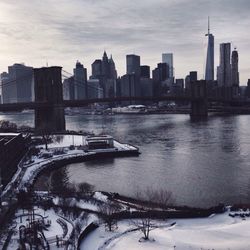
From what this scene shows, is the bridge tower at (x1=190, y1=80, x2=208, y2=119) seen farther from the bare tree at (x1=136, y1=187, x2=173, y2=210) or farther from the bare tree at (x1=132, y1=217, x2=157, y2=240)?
the bare tree at (x1=132, y1=217, x2=157, y2=240)

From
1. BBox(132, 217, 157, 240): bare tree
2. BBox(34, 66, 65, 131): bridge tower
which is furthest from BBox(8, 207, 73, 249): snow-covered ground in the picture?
BBox(34, 66, 65, 131): bridge tower

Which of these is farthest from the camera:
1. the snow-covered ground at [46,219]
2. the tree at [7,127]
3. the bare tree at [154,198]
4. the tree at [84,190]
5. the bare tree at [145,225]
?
the tree at [7,127]

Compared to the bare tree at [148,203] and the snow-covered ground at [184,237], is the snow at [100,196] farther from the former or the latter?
the snow-covered ground at [184,237]

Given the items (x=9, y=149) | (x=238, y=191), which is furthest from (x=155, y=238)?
(x=9, y=149)

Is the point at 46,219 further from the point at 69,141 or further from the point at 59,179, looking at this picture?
the point at 69,141

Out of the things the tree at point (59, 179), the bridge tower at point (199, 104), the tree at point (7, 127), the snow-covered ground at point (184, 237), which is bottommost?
the tree at point (59, 179)

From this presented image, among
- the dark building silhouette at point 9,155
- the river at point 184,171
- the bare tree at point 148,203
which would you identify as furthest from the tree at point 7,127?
the bare tree at point 148,203
